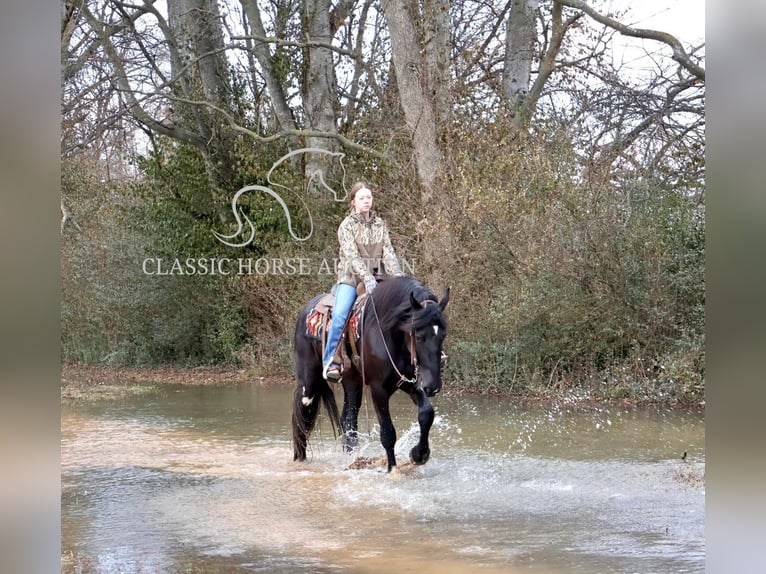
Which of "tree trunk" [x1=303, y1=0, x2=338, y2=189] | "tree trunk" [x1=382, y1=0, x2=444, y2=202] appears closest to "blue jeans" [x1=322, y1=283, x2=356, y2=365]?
"tree trunk" [x1=382, y1=0, x2=444, y2=202]

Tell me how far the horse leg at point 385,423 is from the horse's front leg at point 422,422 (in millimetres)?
207

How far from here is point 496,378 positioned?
41.9ft

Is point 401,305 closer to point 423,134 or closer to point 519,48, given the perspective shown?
point 423,134

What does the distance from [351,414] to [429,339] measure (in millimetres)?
1785

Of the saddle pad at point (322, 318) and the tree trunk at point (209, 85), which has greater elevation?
the tree trunk at point (209, 85)

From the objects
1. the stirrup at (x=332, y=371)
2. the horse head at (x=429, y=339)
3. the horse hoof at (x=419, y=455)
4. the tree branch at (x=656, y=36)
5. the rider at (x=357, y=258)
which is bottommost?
the horse hoof at (x=419, y=455)

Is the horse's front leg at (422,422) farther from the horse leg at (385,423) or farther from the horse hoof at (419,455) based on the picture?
the horse leg at (385,423)

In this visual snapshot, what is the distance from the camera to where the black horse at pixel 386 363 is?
6926 mm

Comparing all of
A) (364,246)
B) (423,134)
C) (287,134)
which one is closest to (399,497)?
(364,246)

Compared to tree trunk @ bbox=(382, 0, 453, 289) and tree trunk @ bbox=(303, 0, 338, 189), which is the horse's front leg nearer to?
tree trunk @ bbox=(382, 0, 453, 289)

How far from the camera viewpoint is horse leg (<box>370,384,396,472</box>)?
7574 millimetres

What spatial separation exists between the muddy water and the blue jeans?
1118 millimetres

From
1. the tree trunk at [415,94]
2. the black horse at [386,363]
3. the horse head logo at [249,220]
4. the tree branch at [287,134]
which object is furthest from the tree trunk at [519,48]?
the black horse at [386,363]
